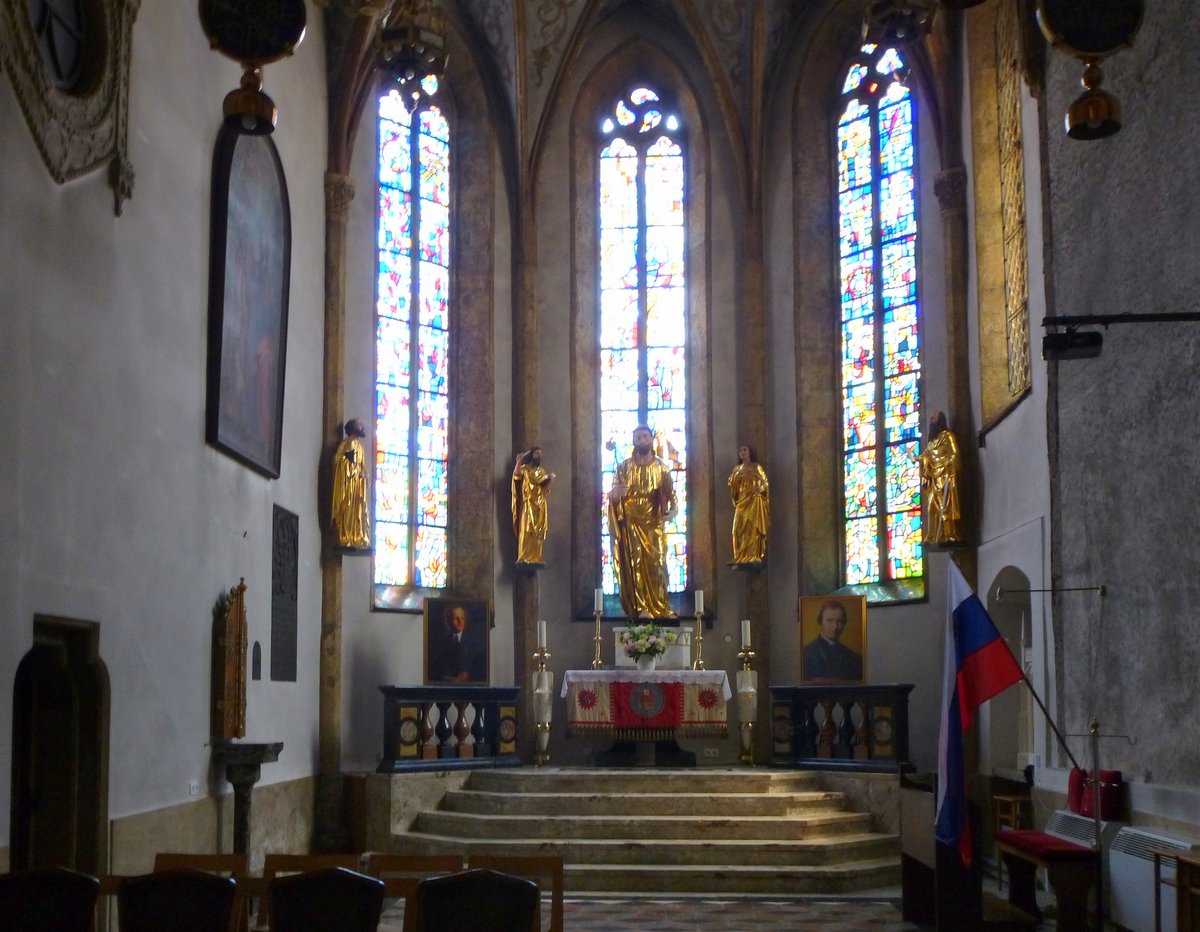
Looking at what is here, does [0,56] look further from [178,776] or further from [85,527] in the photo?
[178,776]

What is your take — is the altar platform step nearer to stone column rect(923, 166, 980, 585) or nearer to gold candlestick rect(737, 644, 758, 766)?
gold candlestick rect(737, 644, 758, 766)

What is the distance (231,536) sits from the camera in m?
12.0

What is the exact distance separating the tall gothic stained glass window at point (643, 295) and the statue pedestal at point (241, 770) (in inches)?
275

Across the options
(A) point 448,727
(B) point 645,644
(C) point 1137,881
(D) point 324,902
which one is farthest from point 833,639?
(D) point 324,902

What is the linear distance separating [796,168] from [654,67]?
239 centimetres

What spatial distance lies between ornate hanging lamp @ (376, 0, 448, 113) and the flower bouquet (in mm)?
6168

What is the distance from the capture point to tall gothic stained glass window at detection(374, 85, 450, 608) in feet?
55.0

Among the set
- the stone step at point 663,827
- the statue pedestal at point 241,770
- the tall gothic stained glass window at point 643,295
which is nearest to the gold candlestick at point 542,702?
the tall gothic stained glass window at point 643,295

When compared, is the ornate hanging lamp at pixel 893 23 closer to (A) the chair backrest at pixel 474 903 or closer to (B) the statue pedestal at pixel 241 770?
(B) the statue pedestal at pixel 241 770

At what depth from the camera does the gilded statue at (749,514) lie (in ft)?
55.7

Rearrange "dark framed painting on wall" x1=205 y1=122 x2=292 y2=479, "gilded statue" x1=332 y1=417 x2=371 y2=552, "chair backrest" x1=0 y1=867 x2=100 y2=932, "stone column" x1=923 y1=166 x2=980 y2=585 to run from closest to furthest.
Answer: "chair backrest" x1=0 y1=867 x2=100 y2=932
"dark framed painting on wall" x1=205 y1=122 x2=292 y2=479
"gilded statue" x1=332 y1=417 x2=371 y2=552
"stone column" x1=923 y1=166 x2=980 y2=585

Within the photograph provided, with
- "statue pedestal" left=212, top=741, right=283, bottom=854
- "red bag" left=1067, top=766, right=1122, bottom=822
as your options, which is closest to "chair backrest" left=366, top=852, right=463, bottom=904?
"statue pedestal" left=212, top=741, right=283, bottom=854

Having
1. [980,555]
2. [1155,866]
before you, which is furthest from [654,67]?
[1155,866]

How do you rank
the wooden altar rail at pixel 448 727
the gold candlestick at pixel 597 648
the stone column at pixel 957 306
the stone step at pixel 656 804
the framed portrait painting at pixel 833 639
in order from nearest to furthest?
the stone step at pixel 656 804
the wooden altar rail at pixel 448 727
the stone column at pixel 957 306
the framed portrait painting at pixel 833 639
the gold candlestick at pixel 597 648
